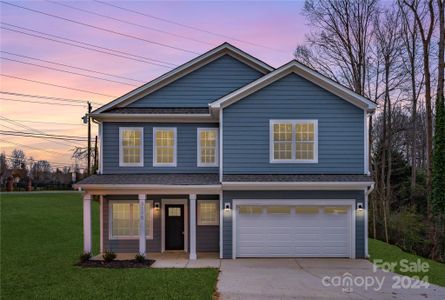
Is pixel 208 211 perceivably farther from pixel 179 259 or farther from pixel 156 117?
pixel 156 117

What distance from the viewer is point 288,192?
47.7ft

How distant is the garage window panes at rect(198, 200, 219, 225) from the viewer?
16156mm

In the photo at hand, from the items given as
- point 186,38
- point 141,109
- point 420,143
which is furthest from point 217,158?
point 420,143

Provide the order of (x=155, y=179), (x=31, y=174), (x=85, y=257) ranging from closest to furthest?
(x=85, y=257), (x=155, y=179), (x=31, y=174)

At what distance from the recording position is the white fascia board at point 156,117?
15.7 m

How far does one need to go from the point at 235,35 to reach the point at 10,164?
260 ft

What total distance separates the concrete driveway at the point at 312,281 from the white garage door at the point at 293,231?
0.71 metres

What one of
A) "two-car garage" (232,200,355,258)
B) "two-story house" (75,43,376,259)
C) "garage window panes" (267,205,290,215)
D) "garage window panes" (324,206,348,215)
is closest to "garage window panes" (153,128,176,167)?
"two-story house" (75,43,376,259)

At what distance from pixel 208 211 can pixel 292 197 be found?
11.5 feet

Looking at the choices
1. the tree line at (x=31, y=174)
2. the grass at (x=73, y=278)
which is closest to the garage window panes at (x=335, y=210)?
the grass at (x=73, y=278)

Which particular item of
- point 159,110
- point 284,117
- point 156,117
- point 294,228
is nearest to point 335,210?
point 294,228

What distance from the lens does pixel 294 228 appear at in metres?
14.7

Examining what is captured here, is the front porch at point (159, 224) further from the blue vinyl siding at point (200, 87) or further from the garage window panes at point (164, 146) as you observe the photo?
the blue vinyl siding at point (200, 87)

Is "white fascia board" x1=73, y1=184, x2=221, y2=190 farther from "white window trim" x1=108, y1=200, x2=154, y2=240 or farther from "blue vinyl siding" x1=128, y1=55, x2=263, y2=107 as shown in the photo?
"blue vinyl siding" x1=128, y1=55, x2=263, y2=107
